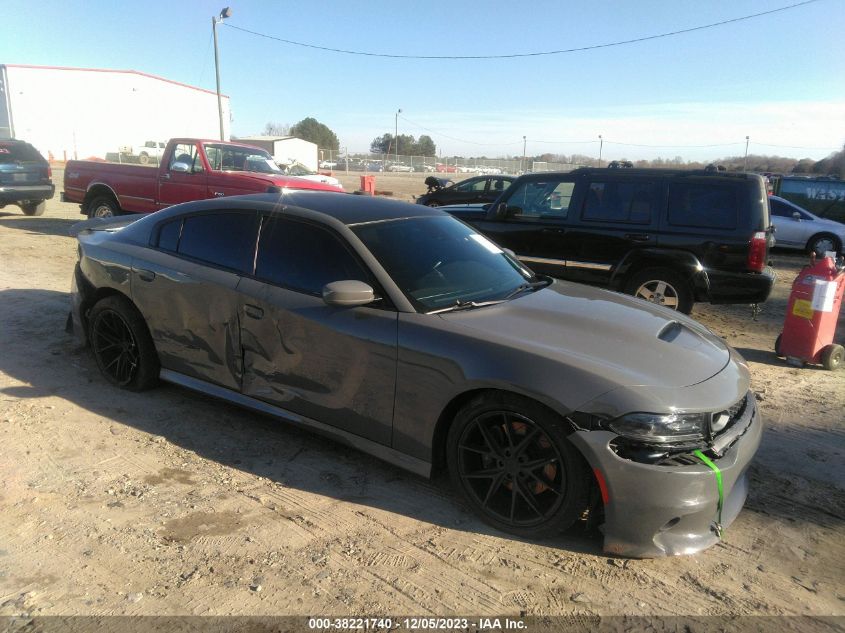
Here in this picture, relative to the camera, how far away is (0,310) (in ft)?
20.9

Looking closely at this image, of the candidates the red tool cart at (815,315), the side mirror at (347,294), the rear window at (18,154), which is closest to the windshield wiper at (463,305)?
the side mirror at (347,294)

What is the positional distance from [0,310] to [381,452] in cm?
536

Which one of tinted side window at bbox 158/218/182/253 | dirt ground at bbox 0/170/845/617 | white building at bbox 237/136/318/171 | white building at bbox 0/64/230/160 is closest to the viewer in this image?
dirt ground at bbox 0/170/845/617

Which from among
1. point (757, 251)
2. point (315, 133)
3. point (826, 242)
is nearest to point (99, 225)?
point (757, 251)

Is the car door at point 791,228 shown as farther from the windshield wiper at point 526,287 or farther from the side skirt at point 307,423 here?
the side skirt at point 307,423

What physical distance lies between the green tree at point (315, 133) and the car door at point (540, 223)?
84157 millimetres

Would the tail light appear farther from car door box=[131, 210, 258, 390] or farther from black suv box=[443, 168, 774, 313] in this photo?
car door box=[131, 210, 258, 390]

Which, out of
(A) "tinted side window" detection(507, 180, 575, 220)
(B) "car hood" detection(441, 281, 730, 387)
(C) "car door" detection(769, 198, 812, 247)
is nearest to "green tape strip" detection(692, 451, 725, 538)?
(B) "car hood" detection(441, 281, 730, 387)

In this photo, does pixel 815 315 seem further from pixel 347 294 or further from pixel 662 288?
pixel 347 294

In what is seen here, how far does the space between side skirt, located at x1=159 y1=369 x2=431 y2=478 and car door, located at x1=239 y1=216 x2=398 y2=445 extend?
4cm

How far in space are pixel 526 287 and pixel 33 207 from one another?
14892 mm

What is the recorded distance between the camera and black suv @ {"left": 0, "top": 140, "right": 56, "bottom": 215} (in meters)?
13.2

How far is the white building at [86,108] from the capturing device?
50.8 m

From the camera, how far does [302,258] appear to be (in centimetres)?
364
